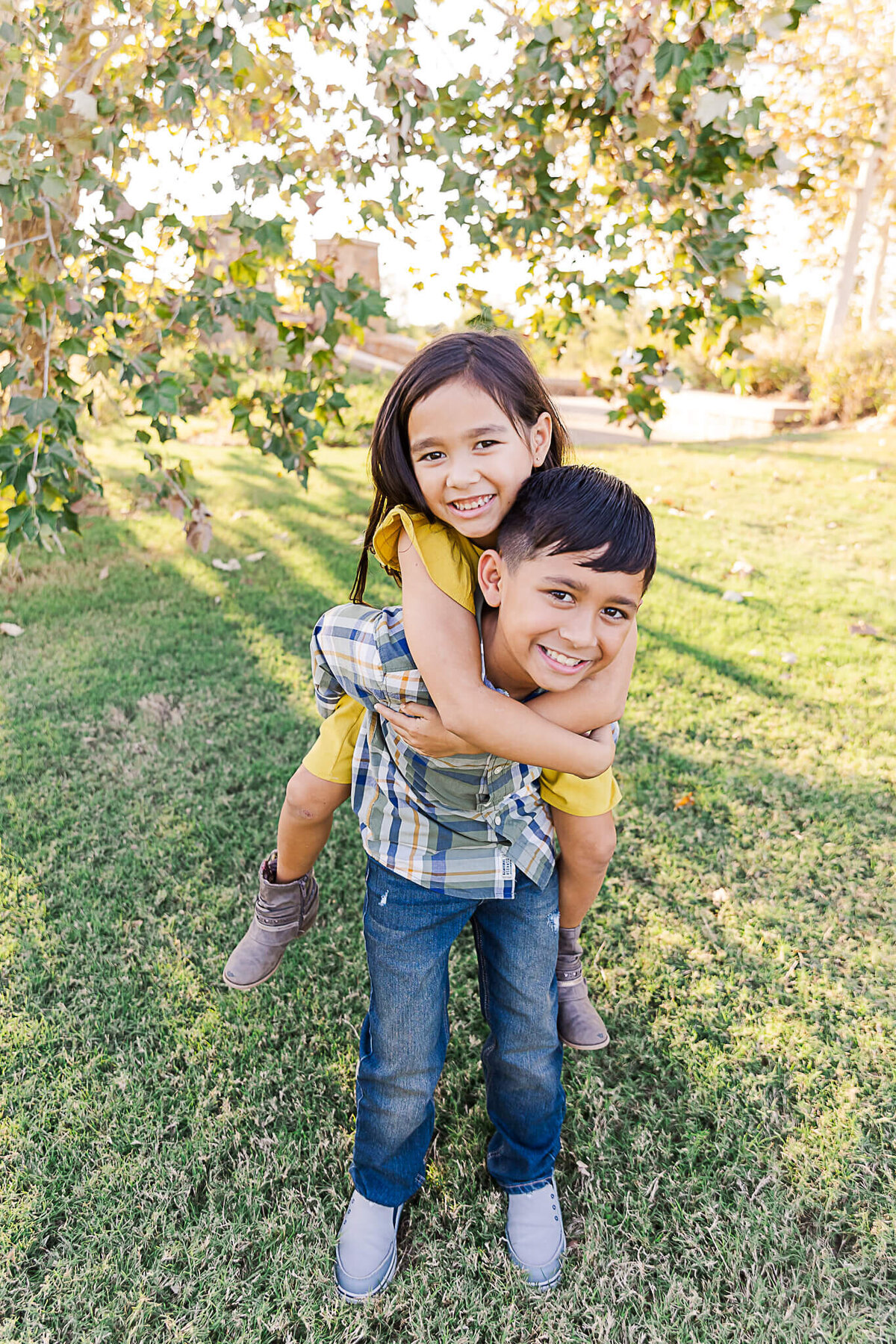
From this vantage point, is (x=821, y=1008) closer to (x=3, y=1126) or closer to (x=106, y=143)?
(x=3, y=1126)

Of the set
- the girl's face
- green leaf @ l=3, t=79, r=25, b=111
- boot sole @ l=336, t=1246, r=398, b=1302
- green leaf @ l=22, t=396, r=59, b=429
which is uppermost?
green leaf @ l=3, t=79, r=25, b=111

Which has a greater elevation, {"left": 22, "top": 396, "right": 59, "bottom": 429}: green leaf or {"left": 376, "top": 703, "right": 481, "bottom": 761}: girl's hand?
{"left": 22, "top": 396, "right": 59, "bottom": 429}: green leaf

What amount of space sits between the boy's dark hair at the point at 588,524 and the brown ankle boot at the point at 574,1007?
100 centimetres

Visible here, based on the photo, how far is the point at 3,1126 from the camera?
70.1 inches

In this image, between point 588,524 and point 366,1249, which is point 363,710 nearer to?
point 588,524

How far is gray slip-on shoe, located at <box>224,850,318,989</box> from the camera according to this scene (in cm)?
208

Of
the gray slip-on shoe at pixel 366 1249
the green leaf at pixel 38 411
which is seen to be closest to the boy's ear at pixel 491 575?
the gray slip-on shoe at pixel 366 1249

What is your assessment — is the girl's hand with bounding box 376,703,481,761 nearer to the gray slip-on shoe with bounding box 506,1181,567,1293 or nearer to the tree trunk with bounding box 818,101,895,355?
the gray slip-on shoe with bounding box 506,1181,567,1293

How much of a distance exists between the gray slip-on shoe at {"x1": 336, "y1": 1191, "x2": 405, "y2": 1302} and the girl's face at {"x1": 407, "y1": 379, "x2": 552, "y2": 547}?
1262 millimetres

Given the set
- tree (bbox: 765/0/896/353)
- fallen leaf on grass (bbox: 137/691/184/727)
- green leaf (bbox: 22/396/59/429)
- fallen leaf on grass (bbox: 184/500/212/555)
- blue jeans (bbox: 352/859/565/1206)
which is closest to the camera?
blue jeans (bbox: 352/859/565/1206)

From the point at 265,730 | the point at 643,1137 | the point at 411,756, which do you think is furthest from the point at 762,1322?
the point at 265,730

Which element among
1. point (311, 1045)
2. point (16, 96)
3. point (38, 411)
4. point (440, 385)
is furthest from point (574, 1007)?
point (16, 96)

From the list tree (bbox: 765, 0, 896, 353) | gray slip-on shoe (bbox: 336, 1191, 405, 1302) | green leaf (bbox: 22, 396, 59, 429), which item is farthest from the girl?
tree (bbox: 765, 0, 896, 353)

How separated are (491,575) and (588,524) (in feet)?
0.69
